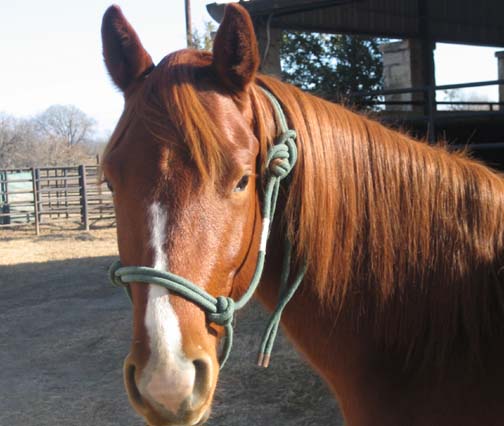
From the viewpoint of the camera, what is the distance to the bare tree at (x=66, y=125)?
46.1 metres

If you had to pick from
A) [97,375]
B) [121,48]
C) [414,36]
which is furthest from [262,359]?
[414,36]

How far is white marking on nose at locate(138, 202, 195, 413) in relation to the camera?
4.09ft

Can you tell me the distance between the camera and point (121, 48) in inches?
65.7

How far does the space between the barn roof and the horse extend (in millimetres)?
4082

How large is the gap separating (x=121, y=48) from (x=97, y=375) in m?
4.26

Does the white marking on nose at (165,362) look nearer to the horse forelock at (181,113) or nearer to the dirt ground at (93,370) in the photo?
the horse forelock at (181,113)

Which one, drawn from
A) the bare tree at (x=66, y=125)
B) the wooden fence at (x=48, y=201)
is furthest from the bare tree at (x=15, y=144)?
the wooden fence at (x=48, y=201)

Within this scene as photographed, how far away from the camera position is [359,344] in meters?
1.68

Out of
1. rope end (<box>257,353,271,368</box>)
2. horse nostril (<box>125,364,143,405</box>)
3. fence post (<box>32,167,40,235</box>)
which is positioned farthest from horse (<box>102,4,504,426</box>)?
fence post (<box>32,167,40,235</box>)

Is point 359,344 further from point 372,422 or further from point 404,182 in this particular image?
point 404,182

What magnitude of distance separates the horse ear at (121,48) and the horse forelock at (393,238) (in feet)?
1.22

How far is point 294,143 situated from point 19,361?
17.4ft

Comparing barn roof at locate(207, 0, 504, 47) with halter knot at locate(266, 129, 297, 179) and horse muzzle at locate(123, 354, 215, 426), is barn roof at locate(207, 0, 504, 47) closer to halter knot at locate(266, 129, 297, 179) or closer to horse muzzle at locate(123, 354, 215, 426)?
halter knot at locate(266, 129, 297, 179)

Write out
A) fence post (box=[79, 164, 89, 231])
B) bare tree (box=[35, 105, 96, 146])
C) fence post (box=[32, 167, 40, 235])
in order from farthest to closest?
bare tree (box=[35, 105, 96, 146]) < fence post (box=[79, 164, 89, 231]) < fence post (box=[32, 167, 40, 235])
